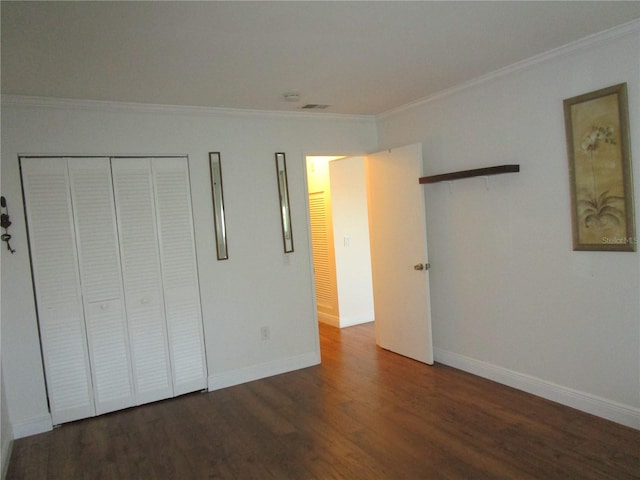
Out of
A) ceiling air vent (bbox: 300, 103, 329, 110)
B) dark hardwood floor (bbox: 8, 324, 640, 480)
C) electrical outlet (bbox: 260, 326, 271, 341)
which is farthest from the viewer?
electrical outlet (bbox: 260, 326, 271, 341)

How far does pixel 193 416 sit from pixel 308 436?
99cm

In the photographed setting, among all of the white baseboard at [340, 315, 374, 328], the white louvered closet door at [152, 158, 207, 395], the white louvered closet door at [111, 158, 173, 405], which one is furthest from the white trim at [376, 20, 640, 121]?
the white baseboard at [340, 315, 374, 328]

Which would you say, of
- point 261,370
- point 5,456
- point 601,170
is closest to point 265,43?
point 601,170

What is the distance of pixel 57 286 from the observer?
3.34 meters

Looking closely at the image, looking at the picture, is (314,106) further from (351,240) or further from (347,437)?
(347,437)

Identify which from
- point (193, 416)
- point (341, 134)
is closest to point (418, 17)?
point (341, 134)

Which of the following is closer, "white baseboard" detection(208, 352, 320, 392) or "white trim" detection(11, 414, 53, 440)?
"white trim" detection(11, 414, 53, 440)

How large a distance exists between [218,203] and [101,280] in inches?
43.6

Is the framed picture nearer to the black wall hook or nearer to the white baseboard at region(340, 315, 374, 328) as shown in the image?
the white baseboard at region(340, 315, 374, 328)

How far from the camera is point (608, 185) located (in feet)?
9.04

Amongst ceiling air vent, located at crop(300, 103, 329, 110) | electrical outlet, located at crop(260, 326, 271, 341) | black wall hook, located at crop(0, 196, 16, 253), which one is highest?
ceiling air vent, located at crop(300, 103, 329, 110)

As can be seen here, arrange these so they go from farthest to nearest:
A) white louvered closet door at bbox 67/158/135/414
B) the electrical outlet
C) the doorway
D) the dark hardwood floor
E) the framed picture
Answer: the doorway < the electrical outlet < white louvered closet door at bbox 67/158/135/414 < the framed picture < the dark hardwood floor

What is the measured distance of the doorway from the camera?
557 centimetres

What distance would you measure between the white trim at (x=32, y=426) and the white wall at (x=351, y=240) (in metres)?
3.24
